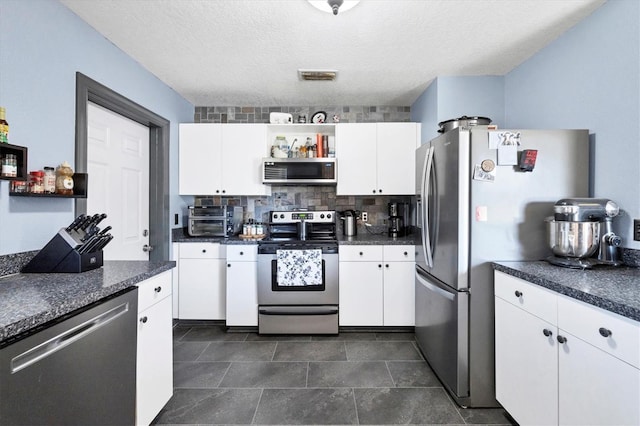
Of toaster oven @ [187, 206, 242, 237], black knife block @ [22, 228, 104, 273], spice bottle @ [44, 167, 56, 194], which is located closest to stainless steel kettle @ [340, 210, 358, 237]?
toaster oven @ [187, 206, 242, 237]

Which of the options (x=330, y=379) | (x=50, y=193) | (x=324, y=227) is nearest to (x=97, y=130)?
(x=50, y=193)

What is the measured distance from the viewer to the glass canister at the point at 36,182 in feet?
4.87

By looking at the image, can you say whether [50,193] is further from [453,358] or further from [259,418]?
[453,358]

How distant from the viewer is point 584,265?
1.50m

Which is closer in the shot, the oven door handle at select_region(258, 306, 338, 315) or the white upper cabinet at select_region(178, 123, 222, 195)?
the oven door handle at select_region(258, 306, 338, 315)

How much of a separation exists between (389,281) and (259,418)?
1639 mm

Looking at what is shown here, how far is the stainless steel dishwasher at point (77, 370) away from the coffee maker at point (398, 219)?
251cm

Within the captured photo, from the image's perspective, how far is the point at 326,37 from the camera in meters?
2.09

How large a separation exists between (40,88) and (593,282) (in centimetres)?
296

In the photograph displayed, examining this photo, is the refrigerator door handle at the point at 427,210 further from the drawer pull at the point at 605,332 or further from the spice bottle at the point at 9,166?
the spice bottle at the point at 9,166

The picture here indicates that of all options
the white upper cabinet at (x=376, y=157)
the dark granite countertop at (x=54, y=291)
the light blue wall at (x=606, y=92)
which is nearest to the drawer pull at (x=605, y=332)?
the light blue wall at (x=606, y=92)

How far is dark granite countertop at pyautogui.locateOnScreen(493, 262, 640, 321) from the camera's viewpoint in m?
1.02

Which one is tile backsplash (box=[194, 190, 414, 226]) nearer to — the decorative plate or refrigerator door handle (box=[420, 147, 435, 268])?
the decorative plate

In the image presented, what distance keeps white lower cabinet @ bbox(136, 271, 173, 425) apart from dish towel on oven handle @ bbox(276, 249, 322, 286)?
3.90 feet
